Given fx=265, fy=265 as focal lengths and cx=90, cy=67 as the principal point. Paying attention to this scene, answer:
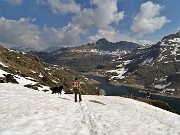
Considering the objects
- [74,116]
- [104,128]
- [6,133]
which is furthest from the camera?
[74,116]

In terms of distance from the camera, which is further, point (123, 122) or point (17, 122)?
point (123, 122)

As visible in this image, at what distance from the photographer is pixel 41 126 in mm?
19156

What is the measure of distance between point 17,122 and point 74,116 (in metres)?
6.42

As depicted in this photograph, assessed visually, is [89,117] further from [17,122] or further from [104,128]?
[17,122]

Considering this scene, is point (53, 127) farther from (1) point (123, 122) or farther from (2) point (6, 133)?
(1) point (123, 122)

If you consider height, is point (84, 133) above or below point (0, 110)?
below

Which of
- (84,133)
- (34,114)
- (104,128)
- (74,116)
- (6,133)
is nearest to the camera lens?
(6,133)

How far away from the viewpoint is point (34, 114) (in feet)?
75.1

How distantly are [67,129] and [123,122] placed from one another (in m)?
7.81

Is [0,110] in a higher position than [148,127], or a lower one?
higher

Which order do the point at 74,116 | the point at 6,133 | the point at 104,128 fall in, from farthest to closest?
the point at 74,116 < the point at 104,128 < the point at 6,133

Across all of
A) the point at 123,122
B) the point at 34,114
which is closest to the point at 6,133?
the point at 34,114

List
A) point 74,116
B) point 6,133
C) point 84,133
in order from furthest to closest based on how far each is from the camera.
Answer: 1. point 74,116
2. point 84,133
3. point 6,133

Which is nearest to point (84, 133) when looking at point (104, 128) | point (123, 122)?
point (104, 128)
